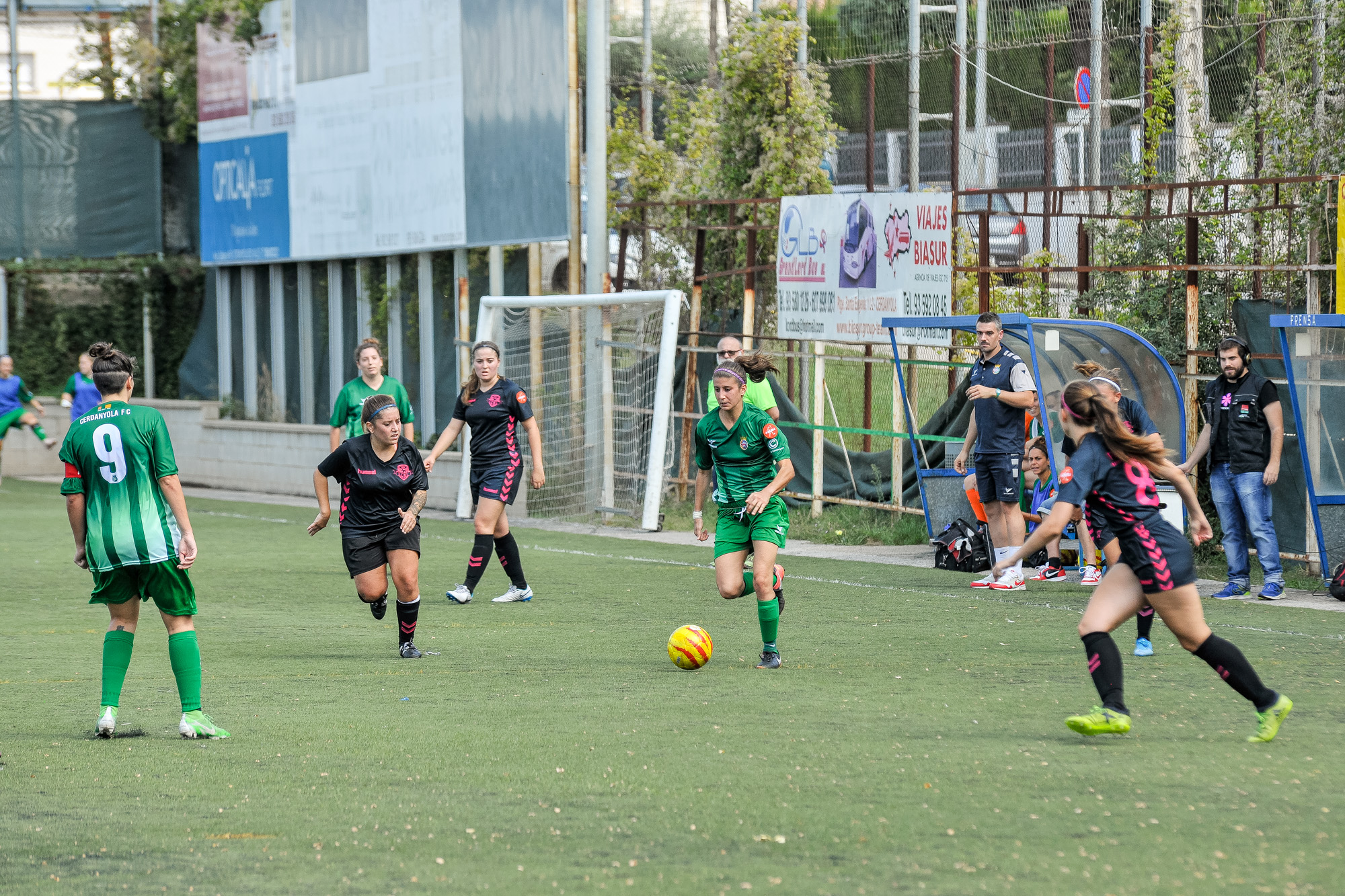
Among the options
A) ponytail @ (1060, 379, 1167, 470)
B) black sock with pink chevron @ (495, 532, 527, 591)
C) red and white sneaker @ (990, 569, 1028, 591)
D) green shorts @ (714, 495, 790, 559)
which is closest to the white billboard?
black sock with pink chevron @ (495, 532, 527, 591)

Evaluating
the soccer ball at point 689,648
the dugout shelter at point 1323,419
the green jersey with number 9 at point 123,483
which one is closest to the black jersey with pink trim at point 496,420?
the soccer ball at point 689,648

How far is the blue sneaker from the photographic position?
1180 cm

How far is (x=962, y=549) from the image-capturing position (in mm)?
13578

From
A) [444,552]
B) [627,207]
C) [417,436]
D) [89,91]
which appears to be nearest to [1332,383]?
[444,552]

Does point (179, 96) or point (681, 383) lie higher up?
point (179, 96)

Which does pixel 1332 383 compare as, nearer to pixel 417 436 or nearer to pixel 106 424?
pixel 106 424

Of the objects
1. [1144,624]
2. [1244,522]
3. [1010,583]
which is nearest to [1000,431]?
[1010,583]

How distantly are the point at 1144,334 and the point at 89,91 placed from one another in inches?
932

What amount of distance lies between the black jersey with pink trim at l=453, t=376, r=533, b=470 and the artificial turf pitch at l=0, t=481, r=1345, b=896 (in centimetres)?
117

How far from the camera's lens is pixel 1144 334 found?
14.2m

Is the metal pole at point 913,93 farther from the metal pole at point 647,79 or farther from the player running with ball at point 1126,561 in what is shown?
the player running with ball at point 1126,561

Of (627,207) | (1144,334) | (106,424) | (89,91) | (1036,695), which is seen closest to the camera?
(106,424)

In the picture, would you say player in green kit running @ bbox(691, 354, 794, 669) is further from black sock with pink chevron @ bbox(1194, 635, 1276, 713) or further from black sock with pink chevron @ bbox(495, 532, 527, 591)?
black sock with pink chevron @ bbox(495, 532, 527, 591)

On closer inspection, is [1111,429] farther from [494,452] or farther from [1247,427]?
[494,452]
